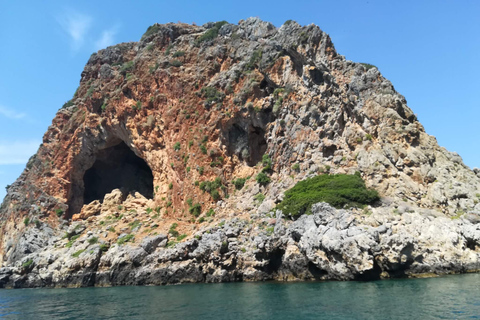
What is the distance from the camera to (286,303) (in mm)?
19828

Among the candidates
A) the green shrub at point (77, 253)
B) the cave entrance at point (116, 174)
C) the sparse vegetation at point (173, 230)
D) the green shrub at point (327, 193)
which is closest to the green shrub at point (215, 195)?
the sparse vegetation at point (173, 230)

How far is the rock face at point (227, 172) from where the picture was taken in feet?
96.1

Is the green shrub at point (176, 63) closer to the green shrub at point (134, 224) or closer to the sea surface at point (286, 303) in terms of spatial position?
the green shrub at point (134, 224)

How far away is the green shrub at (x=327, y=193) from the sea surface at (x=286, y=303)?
25.4ft

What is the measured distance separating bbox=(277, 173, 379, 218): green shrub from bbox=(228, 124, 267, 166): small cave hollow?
11.5m

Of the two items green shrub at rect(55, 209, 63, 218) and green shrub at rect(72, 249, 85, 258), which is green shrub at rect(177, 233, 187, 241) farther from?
green shrub at rect(55, 209, 63, 218)

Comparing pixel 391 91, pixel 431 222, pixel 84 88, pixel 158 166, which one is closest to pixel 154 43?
pixel 84 88

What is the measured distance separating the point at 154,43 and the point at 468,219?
162 ft

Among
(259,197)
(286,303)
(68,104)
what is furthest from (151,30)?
(286,303)

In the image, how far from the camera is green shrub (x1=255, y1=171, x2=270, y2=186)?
142 ft

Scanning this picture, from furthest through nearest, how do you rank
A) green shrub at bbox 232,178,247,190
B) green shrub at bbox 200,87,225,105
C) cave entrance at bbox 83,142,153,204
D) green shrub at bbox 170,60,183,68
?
cave entrance at bbox 83,142,153,204, green shrub at bbox 170,60,183,68, green shrub at bbox 200,87,225,105, green shrub at bbox 232,178,247,190

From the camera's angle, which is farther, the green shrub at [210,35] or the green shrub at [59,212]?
the green shrub at [59,212]

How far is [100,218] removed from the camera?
52.8 meters

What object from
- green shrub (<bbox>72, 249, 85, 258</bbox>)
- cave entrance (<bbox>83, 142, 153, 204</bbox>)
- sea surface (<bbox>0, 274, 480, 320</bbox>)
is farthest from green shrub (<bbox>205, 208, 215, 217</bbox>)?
cave entrance (<bbox>83, 142, 153, 204</bbox>)
